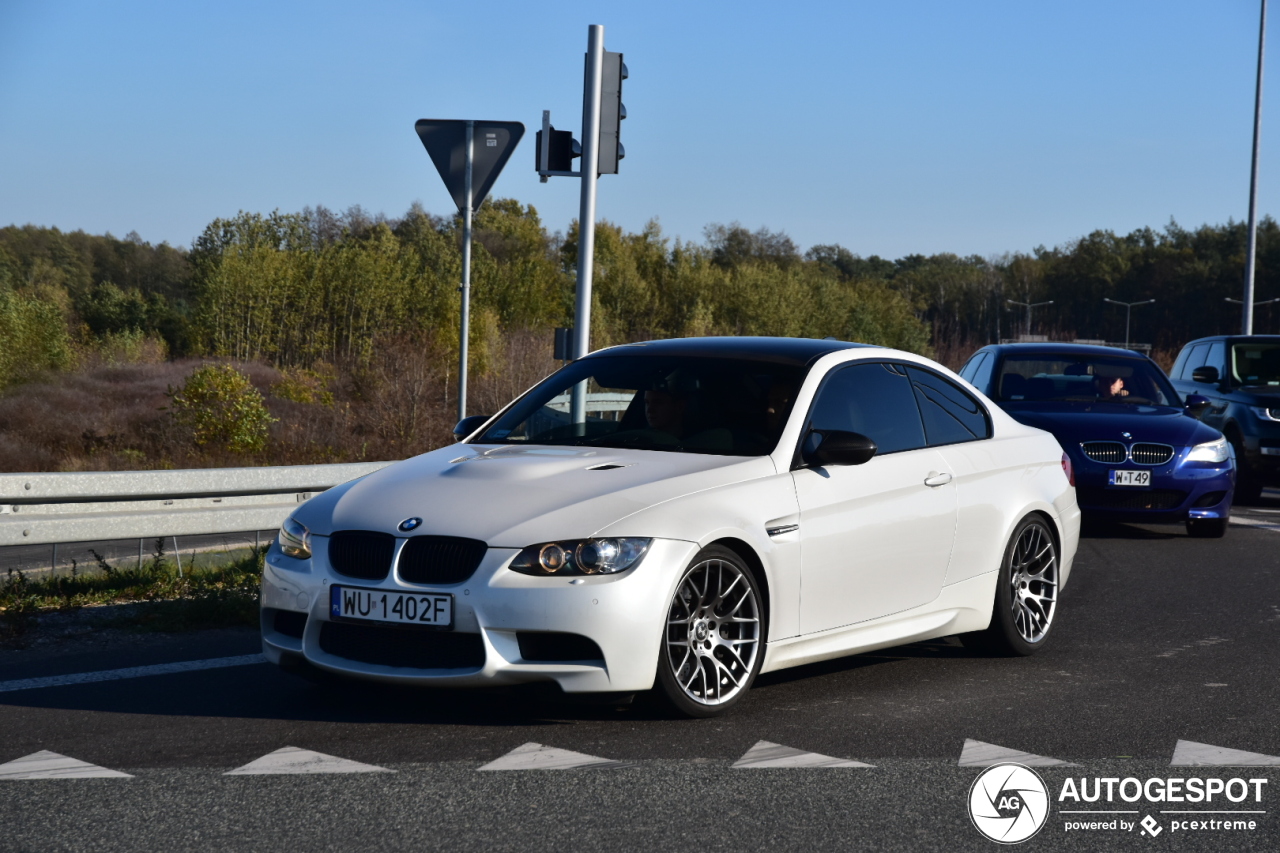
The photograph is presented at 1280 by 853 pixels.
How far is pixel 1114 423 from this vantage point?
1181cm

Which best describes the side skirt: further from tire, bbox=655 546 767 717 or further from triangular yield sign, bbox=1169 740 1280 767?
triangular yield sign, bbox=1169 740 1280 767

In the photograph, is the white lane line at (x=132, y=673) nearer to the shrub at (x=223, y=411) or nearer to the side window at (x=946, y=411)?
the side window at (x=946, y=411)

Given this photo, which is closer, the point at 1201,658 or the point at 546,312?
the point at 1201,658

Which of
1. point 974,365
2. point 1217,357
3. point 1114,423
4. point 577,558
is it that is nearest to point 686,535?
point 577,558

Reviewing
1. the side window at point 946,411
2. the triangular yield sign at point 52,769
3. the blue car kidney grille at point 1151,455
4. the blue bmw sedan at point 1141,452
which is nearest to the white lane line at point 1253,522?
the blue bmw sedan at point 1141,452

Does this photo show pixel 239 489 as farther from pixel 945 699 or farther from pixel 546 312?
pixel 546 312

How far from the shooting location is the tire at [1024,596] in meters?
6.80

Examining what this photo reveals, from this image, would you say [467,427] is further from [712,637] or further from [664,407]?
[712,637]

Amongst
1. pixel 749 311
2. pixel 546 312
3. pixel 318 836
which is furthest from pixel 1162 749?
pixel 749 311

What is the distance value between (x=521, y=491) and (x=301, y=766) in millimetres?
1282

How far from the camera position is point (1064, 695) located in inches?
236

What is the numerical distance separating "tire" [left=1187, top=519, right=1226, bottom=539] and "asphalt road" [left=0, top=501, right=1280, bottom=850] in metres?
4.71

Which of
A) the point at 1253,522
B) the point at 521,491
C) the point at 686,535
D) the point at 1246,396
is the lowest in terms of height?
the point at 1253,522

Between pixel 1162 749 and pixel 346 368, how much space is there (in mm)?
40876
